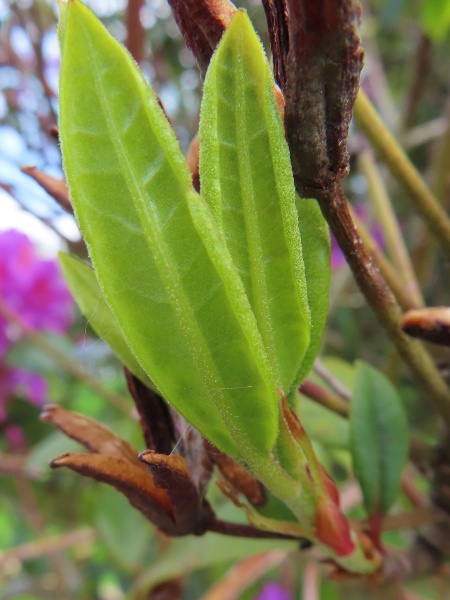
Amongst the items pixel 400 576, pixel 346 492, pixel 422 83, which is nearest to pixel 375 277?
pixel 400 576

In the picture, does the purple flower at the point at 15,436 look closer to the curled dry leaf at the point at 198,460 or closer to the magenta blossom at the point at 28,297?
the magenta blossom at the point at 28,297

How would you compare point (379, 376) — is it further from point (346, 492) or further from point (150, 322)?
point (346, 492)

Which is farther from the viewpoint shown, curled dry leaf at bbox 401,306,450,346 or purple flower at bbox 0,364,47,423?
purple flower at bbox 0,364,47,423

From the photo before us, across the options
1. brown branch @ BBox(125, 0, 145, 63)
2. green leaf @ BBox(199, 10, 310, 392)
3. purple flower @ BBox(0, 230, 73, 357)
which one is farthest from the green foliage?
purple flower @ BBox(0, 230, 73, 357)

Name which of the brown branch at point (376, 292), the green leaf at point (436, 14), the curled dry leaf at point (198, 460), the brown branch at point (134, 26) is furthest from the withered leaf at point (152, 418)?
the green leaf at point (436, 14)

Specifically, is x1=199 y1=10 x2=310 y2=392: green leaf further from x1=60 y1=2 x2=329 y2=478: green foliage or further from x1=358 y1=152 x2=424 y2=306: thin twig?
x1=358 y1=152 x2=424 y2=306: thin twig

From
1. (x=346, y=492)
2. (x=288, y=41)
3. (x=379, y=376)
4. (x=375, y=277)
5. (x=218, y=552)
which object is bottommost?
(x=346, y=492)
